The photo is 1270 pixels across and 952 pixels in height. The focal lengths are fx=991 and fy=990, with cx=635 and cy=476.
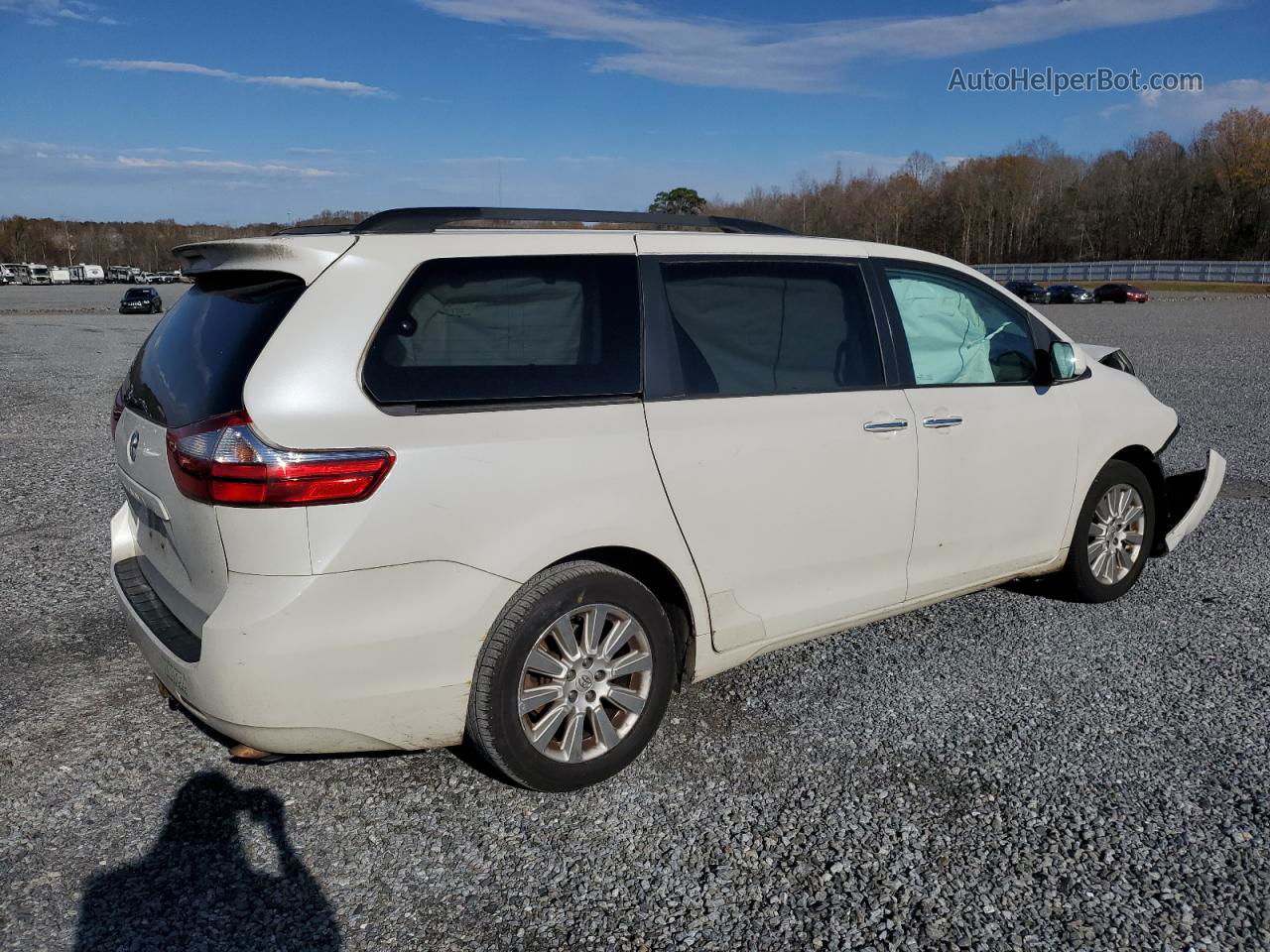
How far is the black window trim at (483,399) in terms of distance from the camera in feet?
9.41

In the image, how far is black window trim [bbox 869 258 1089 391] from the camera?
406 cm

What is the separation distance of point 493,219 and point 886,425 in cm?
168

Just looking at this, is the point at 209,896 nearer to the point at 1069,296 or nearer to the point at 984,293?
the point at 984,293

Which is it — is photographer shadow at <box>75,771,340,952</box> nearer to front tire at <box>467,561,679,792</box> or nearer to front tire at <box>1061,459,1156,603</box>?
front tire at <box>467,561,679,792</box>

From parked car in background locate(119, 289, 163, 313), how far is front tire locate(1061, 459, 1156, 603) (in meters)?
47.0

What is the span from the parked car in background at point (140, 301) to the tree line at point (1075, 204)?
1517 inches

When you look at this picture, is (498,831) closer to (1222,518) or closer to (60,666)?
(60,666)

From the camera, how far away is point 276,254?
3084 millimetres

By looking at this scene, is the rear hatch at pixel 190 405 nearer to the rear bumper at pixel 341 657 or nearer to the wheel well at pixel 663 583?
the rear bumper at pixel 341 657

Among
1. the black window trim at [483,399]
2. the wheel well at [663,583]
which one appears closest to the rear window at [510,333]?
the black window trim at [483,399]

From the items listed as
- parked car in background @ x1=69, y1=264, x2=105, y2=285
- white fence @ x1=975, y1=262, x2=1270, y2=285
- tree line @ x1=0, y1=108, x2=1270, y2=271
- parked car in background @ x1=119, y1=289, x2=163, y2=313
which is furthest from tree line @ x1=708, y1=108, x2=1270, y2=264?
parked car in background @ x1=69, y1=264, x2=105, y2=285

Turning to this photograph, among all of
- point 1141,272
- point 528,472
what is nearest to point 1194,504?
point 528,472

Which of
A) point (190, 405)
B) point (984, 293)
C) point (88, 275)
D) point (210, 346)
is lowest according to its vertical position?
point (190, 405)

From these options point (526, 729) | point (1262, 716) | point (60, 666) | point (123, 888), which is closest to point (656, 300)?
point (526, 729)
